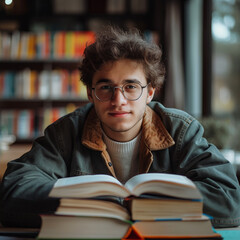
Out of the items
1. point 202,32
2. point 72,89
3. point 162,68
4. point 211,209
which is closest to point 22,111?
point 72,89

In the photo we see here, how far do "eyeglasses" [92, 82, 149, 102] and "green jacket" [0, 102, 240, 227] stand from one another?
0.15 meters

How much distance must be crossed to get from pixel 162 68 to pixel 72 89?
2.39m

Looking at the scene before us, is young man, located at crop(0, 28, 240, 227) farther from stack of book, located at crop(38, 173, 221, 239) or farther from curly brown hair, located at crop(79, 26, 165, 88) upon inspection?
stack of book, located at crop(38, 173, 221, 239)

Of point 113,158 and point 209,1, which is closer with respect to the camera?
point 113,158

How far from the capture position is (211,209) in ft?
2.97

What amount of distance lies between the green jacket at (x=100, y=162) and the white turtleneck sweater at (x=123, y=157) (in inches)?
2.0

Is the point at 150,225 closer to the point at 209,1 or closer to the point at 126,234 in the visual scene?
the point at 126,234

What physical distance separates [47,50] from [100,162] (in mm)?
2719

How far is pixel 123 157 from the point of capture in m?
1.29

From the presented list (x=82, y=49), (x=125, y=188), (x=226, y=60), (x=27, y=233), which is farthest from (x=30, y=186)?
(x=82, y=49)

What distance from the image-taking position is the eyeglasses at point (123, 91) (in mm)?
1161

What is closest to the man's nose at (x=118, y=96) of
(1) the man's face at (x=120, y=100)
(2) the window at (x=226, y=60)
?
(1) the man's face at (x=120, y=100)

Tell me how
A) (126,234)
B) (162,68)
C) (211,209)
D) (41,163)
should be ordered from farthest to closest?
1. (162,68)
2. (41,163)
3. (211,209)
4. (126,234)

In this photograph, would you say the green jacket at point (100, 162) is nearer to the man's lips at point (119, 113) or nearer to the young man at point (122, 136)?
the young man at point (122, 136)
